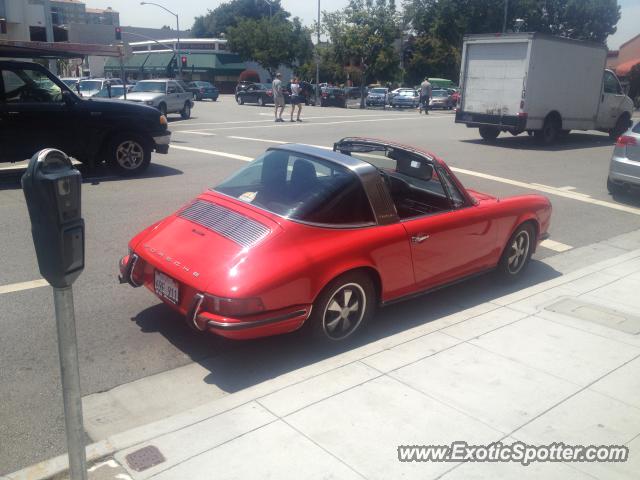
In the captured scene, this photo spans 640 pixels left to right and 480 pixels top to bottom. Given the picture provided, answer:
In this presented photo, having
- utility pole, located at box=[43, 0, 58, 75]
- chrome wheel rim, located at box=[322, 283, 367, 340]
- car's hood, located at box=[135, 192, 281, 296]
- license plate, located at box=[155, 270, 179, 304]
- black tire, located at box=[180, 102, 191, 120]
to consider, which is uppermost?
utility pole, located at box=[43, 0, 58, 75]

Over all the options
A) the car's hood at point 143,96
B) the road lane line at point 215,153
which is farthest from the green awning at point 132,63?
the road lane line at point 215,153

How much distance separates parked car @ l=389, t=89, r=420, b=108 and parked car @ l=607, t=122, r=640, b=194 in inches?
1183

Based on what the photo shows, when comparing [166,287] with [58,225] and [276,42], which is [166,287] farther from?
[276,42]

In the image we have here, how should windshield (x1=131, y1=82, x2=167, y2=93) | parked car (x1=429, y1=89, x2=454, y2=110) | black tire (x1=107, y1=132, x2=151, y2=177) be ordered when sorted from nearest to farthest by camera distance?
black tire (x1=107, y1=132, x2=151, y2=177), windshield (x1=131, y1=82, x2=167, y2=93), parked car (x1=429, y1=89, x2=454, y2=110)

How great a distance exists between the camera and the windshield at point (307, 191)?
4.61 metres

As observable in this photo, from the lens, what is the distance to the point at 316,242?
4.43 metres

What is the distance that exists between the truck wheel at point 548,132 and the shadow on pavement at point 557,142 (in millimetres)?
181

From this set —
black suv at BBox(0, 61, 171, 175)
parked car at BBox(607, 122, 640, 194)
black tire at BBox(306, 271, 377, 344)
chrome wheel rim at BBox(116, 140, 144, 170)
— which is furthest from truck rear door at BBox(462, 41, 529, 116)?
black tire at BBox(306, 271, 377, 344)

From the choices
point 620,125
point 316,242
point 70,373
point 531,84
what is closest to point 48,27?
point 531,84

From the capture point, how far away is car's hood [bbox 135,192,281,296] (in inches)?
164

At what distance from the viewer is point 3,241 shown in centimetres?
701

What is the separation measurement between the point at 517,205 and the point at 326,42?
1640 inches

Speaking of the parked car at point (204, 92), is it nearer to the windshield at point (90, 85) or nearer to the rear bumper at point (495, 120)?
the windshield at point (90, 85)

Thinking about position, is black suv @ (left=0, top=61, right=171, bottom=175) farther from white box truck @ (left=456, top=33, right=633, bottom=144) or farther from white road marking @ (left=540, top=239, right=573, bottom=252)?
white box truck @ (left=456, top=33, right=633, bottom=144)
